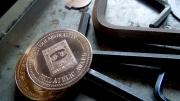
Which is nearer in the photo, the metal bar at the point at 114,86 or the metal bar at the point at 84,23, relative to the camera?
the metal bar at the point at 114,86

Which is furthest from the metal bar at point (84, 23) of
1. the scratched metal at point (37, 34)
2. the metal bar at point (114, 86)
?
the metal bar at point (114, 86)

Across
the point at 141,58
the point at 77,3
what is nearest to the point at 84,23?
the point at 77,3

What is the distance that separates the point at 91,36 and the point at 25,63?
225 millimetres

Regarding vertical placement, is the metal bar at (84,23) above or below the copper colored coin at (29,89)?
above

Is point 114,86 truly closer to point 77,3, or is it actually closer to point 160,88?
point 160,88

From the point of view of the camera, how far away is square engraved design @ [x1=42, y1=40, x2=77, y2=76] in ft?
2.42

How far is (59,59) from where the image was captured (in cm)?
76

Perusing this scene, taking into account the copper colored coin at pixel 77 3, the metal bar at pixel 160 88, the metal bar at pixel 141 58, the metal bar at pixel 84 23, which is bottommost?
the metal bar at pixel 160 88

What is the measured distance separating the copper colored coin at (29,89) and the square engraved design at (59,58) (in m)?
0.06

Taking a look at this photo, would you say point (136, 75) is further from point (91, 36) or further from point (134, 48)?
point (91, 36)

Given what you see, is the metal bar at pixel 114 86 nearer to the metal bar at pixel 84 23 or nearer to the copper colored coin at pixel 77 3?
the metal bar at pixel 84 23

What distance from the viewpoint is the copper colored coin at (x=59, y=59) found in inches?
28.0

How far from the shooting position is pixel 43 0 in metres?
0.95

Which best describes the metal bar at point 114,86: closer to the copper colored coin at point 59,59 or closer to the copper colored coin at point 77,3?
the copper colored coin at point 59,59
